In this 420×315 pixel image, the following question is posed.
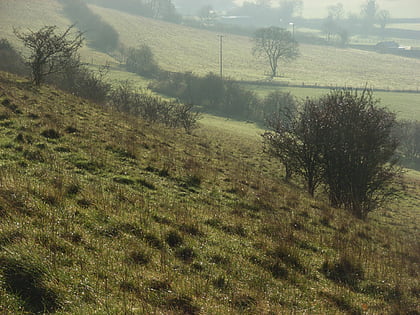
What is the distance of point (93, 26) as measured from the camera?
142625 millimetres

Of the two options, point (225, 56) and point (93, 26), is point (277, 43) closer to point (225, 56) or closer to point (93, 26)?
point (225, 56)

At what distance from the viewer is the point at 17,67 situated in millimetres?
45938

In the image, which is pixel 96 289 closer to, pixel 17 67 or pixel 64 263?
pixel 64 263

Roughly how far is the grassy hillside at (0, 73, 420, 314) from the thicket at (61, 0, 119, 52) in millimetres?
117883

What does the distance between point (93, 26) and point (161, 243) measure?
154 m

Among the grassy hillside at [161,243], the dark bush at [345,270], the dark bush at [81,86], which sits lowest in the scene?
the dark bush at [345,270]

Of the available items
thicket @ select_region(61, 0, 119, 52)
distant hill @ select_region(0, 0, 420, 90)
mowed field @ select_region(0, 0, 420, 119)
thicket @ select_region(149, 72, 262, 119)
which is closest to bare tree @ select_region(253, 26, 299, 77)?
distant hill @ select_region(0, 0, 420, 90)

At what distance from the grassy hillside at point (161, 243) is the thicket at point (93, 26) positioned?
4641 inches

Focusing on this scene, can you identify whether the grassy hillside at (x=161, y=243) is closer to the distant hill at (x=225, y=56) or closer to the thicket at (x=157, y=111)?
the thicket at (x=157, y=111)

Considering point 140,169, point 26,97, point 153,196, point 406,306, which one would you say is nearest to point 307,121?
point 140,169

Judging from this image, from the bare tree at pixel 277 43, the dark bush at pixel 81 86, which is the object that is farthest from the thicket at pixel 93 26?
the dark bush at pixel 81 86

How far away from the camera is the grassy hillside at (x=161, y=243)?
16.2 ft

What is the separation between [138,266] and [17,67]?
48.7 metres

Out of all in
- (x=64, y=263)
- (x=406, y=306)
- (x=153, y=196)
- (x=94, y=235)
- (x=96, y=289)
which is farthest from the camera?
(x=153, y=196)
